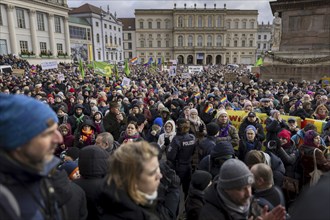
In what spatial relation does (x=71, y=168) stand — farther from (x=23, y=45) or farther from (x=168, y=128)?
(x=23, y=45)

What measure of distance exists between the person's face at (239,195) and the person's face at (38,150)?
1.45 m

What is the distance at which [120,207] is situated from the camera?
183 cm

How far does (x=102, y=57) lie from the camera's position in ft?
226

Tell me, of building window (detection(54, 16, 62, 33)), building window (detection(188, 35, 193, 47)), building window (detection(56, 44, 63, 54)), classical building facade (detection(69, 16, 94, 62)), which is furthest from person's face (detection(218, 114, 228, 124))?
building window (detection(188, 35, 193, 47))

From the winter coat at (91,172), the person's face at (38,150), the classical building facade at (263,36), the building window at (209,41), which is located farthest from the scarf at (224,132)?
the classical building facade at (263,36)

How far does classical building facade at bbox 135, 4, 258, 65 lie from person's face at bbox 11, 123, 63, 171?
86836 millimetres

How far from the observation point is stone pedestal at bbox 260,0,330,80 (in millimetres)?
17609

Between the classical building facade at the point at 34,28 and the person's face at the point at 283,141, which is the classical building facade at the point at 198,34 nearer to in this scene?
the classical building facade at the point at 34,28

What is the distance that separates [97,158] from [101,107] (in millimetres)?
6192

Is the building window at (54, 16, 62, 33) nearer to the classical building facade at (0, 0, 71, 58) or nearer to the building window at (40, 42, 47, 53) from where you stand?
the classical building facade at (0, 0, 71, 58)

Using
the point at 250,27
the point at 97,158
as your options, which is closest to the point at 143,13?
the point at 250,27

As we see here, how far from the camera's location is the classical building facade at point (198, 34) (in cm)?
8419

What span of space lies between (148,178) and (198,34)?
8772 cm

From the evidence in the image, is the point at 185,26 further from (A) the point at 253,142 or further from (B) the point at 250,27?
(A) the point at 253,142
